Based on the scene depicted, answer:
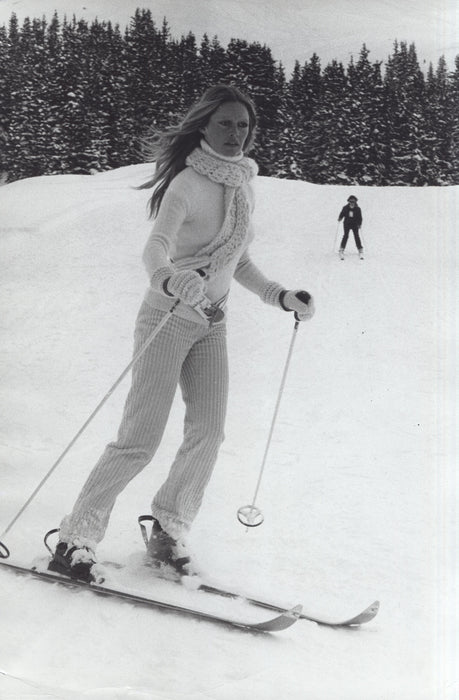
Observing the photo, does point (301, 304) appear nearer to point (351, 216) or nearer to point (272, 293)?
point (272, 293)

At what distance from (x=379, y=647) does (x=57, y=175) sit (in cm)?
220

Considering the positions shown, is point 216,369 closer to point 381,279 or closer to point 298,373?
point 298,373

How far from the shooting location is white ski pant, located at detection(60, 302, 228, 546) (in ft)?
5.57

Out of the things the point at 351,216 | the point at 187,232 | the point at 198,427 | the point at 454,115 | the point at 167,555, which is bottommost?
the point at 167,555

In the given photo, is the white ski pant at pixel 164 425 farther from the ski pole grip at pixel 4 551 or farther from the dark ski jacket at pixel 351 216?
the dark ski jacket at pixel 351 216

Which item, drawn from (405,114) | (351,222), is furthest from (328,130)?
(351,222)

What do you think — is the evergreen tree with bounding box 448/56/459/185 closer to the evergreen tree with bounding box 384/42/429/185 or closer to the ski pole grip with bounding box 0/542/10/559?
the evergreen tree with bounding box 384/42/429/185

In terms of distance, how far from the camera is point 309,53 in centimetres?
223

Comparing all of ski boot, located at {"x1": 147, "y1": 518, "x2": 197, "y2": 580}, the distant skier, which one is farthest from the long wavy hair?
the distant skier

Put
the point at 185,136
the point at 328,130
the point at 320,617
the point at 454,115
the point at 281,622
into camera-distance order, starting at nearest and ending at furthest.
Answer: the point at 281,622, the point at 320,617, the point at 185,136, the point at 454,115, the point at 328,130

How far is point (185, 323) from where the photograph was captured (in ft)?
5.65

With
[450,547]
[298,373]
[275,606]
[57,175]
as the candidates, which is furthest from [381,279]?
[275,606]

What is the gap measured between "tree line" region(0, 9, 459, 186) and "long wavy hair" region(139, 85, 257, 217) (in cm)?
35

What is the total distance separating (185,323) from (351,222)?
15.9ft
